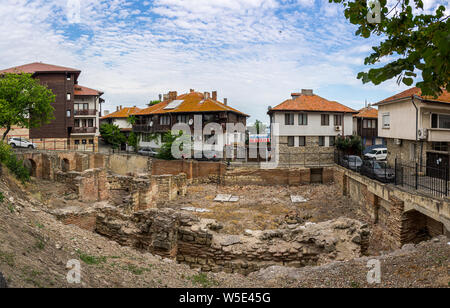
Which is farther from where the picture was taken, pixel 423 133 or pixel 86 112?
pixel 86 112

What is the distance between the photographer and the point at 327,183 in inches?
1126

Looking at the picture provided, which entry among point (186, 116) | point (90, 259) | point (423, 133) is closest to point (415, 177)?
point (423, 133)

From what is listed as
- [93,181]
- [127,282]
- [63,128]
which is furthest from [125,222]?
[63,128]

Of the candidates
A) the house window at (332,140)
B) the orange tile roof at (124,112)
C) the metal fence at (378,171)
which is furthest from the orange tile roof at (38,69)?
the metal fence at (378,171)

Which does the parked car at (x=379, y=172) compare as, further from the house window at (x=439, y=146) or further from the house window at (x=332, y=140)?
the house window at (x=332, y=140)

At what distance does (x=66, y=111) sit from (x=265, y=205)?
118 feet

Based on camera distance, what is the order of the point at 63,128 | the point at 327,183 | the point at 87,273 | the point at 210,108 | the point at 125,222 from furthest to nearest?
the point at 63,128 < the point at 210,108 < the point at 327,183 < the point at 125,222 < the point at 87,273

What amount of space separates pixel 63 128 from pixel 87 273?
44423 mm

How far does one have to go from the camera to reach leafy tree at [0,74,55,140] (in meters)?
27.2

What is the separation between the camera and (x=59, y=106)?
44.8 metres

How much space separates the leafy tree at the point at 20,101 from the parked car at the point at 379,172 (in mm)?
27892

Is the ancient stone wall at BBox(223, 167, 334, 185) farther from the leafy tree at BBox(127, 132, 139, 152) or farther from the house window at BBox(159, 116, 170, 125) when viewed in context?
the leafy tree at BBox(127, 132, 139, 152)

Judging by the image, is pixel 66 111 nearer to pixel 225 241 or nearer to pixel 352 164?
pixel 352 164
